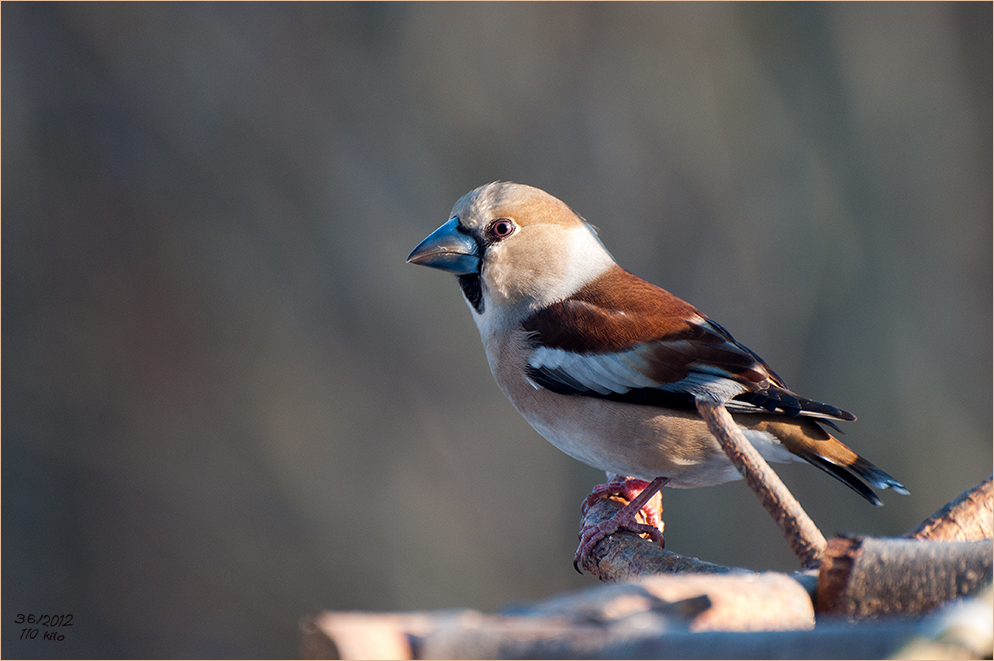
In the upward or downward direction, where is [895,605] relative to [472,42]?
downward

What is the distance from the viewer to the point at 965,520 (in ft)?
4.29

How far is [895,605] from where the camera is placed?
0.90 m

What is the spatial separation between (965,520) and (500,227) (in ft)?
4.19

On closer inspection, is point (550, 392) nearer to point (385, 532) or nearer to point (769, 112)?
A: point (385, 532)

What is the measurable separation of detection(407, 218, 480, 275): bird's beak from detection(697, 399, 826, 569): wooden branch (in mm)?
1077

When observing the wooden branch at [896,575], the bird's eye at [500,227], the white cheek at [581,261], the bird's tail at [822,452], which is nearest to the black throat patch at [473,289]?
the bird's eye at [500,227]

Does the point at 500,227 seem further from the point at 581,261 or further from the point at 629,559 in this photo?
the point at 629,559

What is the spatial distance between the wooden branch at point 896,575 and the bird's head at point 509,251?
4.22 ft

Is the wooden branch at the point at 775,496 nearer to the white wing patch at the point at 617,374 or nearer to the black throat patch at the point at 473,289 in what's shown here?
the white wing patch at the point at 617,374

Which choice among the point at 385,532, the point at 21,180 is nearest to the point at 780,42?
the point at 385,532

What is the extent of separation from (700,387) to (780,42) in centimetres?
450

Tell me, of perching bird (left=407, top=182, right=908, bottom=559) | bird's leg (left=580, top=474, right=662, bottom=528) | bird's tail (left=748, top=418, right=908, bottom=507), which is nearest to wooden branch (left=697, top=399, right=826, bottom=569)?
perching bird (left=407, top=182, right=908, bottom=559)

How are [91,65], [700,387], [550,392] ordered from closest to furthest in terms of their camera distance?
[700,387] < [550,392] < [91,65]

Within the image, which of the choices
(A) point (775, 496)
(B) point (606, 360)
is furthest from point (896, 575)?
(B) point (606, 360)
